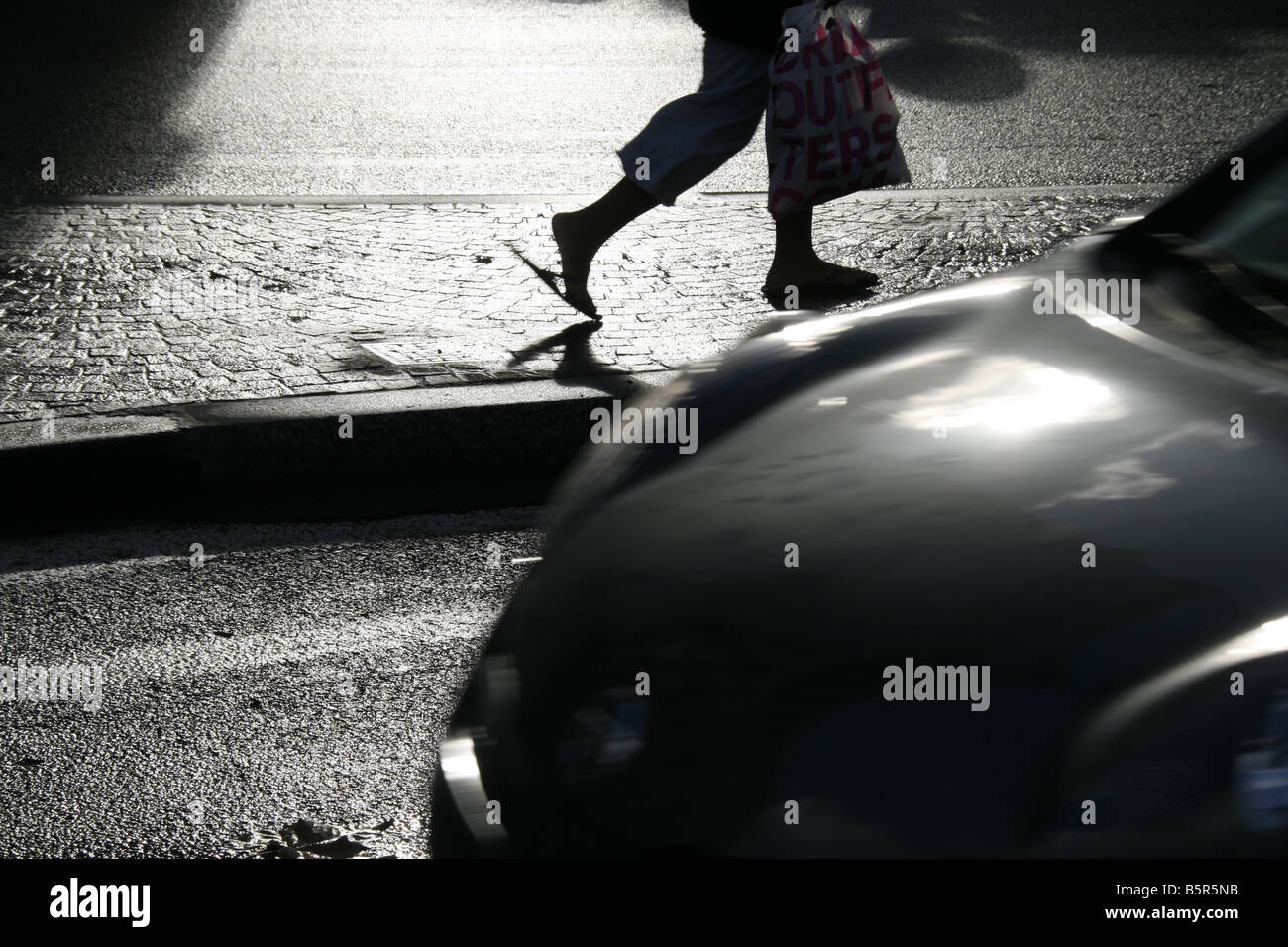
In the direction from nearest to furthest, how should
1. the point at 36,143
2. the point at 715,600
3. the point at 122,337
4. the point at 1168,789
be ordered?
the point at 1168,789, the point at 715,600, the point at 122,337, the point at 36,143

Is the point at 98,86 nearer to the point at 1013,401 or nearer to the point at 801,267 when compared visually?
the point at 801,267

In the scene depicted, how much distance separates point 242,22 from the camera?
11.2 metres

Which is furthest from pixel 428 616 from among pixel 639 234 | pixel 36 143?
pixel 36 143

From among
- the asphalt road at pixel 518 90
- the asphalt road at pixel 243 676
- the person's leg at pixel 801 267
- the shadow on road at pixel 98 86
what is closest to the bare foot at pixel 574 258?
the person's leg at pixel 801 267

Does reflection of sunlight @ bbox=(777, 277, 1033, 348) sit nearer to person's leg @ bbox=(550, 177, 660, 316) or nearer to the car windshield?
the car windshield

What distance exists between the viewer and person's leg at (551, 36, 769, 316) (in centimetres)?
545

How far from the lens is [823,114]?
5184mm

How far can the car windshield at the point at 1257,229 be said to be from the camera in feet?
8.52

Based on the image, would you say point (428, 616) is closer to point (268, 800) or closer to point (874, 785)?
point (268, 800)

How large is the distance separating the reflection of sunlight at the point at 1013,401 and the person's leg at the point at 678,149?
3211mm

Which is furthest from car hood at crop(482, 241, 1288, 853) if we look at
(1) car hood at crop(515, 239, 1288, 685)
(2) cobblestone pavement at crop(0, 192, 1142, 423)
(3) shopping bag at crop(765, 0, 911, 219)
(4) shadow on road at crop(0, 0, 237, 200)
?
(4) shadow on road at crop(0, 0, 237, 200)

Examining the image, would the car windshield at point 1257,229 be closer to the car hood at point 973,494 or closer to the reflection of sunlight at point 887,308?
the car hood at point 973,494

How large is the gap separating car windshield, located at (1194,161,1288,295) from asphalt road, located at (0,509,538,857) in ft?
5.90
